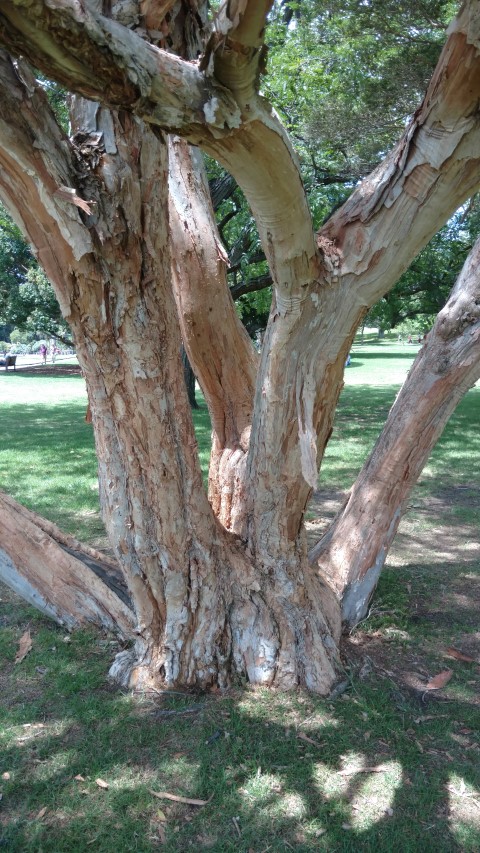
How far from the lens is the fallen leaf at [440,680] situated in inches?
160

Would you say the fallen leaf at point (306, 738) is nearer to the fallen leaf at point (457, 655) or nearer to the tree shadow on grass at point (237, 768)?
the tree shadow on grass at point (237, 768)

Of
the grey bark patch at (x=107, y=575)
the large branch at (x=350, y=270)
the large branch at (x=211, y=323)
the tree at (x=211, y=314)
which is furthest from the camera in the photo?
the grey bark patch at (x=107, y=575)

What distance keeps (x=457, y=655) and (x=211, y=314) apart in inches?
106

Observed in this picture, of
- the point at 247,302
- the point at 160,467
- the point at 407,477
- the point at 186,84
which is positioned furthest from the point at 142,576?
the point at 247,302

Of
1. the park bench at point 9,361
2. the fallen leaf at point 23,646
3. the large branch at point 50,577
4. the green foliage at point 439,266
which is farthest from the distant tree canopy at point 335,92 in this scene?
the park bench at point 9,361

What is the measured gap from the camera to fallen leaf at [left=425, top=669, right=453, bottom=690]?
406cm

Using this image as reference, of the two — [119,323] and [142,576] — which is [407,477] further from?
[119,323]

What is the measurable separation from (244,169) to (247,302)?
14049mm

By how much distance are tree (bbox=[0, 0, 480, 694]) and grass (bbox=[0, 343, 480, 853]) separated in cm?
24

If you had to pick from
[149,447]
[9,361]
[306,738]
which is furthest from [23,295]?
[306,738]

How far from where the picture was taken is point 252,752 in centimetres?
342

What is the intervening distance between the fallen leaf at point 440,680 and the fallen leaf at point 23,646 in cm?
246

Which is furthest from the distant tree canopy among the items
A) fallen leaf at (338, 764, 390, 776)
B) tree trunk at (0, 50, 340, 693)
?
fallen leaf at (338, 764, 390, 776)

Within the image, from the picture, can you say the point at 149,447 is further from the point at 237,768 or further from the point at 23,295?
the point at 23,295
